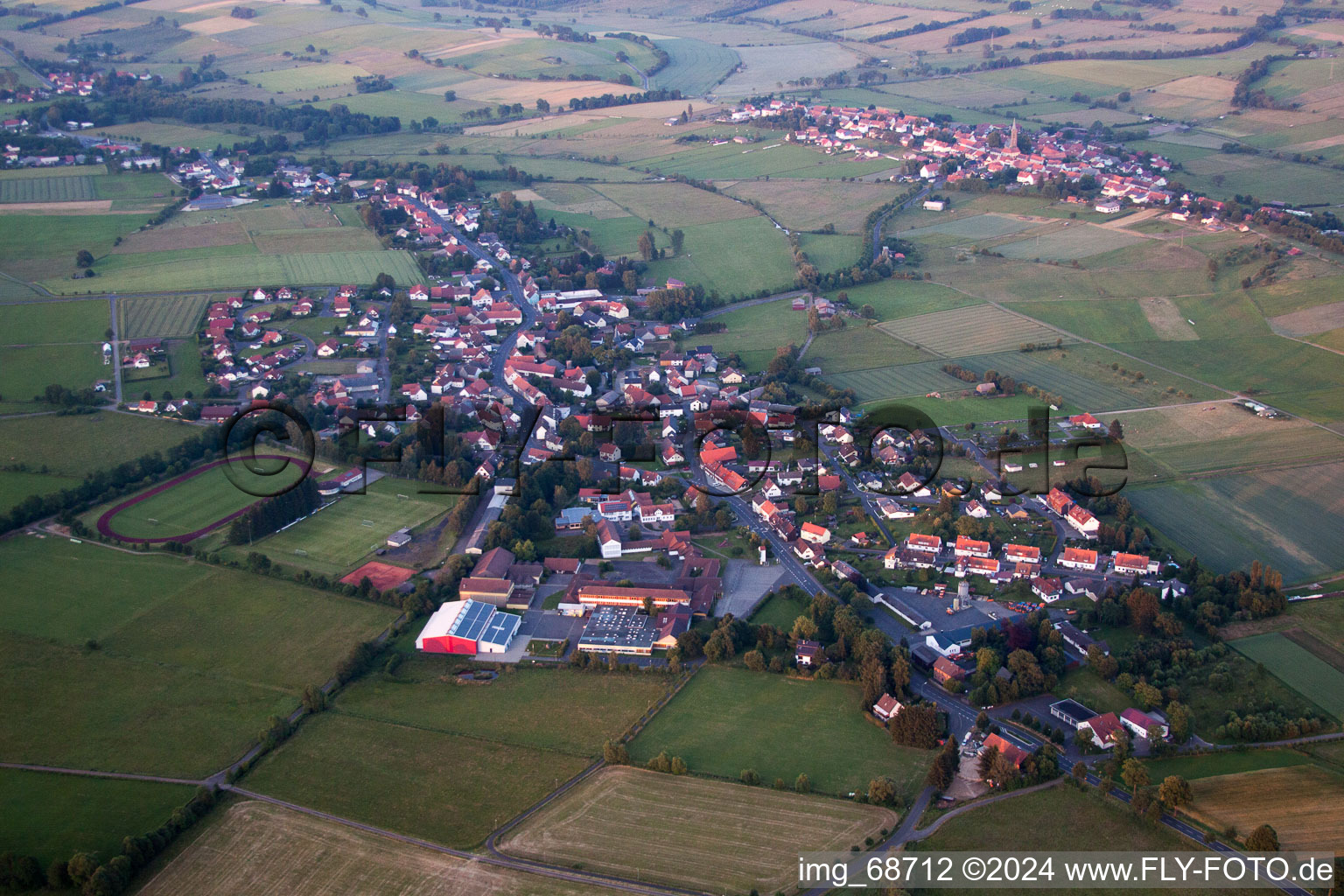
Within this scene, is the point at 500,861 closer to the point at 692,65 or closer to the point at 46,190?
the point at 46,190

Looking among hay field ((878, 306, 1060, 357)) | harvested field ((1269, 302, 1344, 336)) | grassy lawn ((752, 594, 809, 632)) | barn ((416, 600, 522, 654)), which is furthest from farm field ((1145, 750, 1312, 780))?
harvested field ((1269, 302, 1344, 336))

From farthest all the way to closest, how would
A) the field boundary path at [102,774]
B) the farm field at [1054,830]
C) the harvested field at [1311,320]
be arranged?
the harvested field at [1311,320] < the field boundary path at [102,774] < the farm field at [1054,830]

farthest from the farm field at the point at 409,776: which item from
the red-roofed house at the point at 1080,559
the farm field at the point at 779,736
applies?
the red-roofed house at the point at 1080,559

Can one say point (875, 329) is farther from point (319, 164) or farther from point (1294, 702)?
point (319, 164)

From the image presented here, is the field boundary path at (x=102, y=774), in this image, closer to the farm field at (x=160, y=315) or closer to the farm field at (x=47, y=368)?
the farm field at (x=47, y=368)

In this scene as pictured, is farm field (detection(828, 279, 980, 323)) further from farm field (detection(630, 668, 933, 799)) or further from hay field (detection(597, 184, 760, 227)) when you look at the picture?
farm field (detection(630, 668, 933, 799))

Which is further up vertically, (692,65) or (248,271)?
(692,65)

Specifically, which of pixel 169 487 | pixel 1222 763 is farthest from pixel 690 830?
pixel 169 487

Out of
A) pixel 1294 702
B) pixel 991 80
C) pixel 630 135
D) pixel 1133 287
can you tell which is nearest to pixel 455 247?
pixel 630 135
